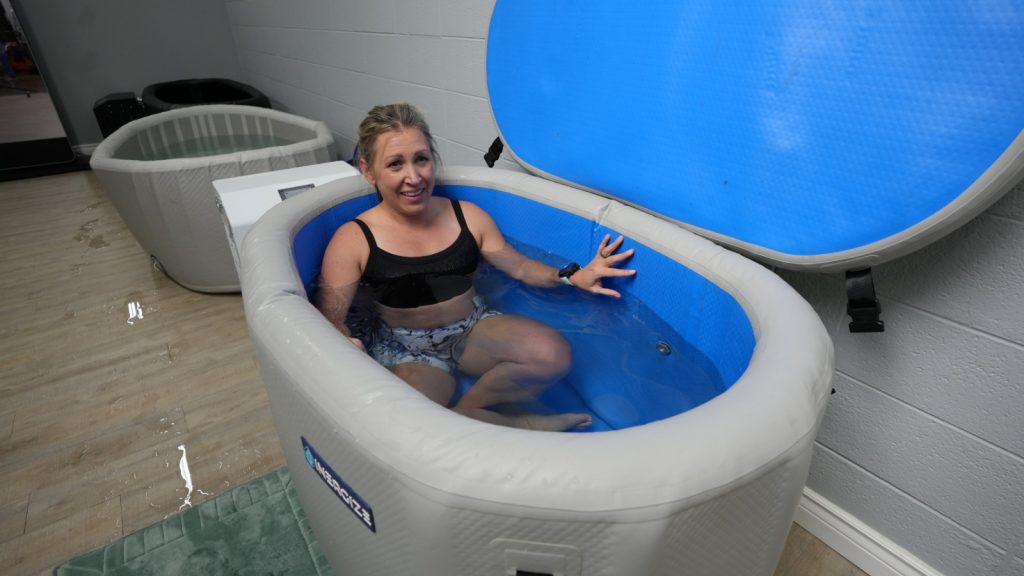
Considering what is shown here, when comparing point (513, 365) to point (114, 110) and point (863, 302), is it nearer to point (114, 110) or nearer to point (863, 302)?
point (863, 302)

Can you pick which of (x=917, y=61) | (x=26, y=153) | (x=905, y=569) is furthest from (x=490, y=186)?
(x=26, y=153)

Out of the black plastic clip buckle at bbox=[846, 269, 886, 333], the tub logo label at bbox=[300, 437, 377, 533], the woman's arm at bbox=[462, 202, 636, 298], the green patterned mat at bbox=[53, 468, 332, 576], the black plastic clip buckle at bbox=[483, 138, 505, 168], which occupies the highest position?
the black plastic clip buckle at bbox=[483, 138, 505, 168]

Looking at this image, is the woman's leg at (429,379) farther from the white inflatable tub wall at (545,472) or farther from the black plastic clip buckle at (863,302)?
the black plastic clip buckle at (863,302)

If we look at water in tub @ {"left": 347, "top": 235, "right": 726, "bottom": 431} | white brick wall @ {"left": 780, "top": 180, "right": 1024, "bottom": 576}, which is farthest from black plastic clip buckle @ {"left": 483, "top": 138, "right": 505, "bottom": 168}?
white brick wall @ {"left": 780, "top": 180, "right": 1024, "bottom": 576}

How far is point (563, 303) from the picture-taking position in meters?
1.30

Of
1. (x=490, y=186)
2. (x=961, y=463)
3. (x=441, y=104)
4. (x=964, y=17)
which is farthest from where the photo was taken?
(x=441, y=104)

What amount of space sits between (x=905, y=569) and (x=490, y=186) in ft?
4.29

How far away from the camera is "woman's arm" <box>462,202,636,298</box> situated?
→ 1.20 metres

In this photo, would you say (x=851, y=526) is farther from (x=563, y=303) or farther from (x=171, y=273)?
(x=171, y=273)

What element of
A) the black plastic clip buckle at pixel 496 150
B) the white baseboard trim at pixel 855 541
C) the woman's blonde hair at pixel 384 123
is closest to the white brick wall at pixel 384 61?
the black plastic clip buckle at pixel 496 150

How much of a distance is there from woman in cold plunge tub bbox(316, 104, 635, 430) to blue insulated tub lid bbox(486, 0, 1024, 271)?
0.26 m

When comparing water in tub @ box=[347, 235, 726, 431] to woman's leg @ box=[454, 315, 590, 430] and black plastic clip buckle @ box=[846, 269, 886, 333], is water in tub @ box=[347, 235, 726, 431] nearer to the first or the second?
woman's leg @ box=[454, 315, 590, 430]

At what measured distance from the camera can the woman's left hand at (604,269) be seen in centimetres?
115

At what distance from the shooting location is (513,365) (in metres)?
1.15
